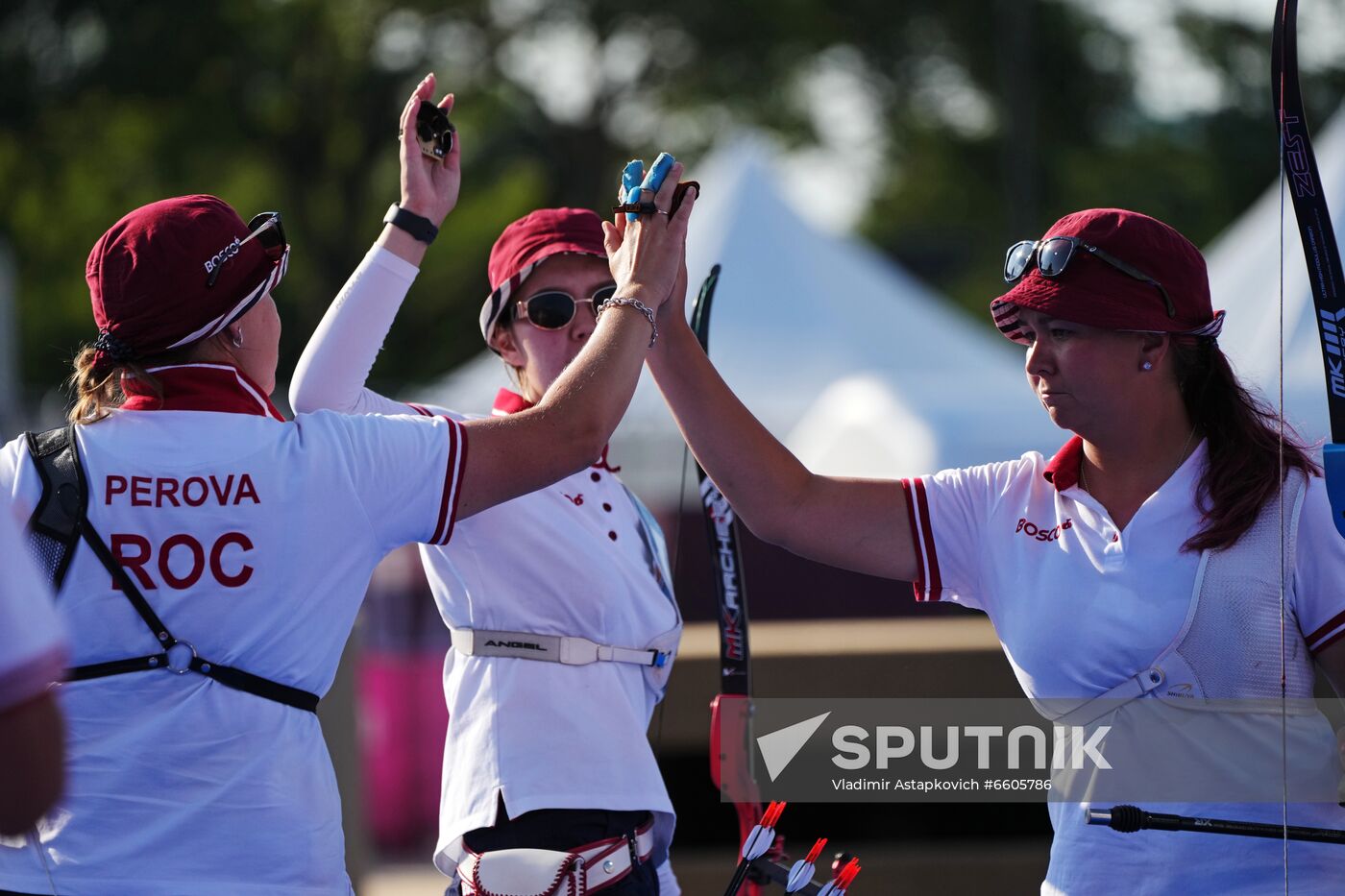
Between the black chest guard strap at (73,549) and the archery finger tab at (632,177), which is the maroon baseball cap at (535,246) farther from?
the black chest guard strap at (73,549)

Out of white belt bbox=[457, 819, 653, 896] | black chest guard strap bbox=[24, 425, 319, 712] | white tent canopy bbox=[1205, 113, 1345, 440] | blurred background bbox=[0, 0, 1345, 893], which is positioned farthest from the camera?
blurred background bbox=[0, 0, 1345, 893]

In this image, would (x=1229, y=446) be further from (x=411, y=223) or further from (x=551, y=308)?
(x=411, y=223)

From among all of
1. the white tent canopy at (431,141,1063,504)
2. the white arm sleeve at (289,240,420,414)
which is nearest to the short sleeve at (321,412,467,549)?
the white arm sleeve at (289,240,420,414)

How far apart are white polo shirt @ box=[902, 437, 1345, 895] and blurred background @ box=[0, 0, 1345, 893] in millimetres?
7977

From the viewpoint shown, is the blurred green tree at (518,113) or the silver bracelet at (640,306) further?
the blurred green tree at (518,113)

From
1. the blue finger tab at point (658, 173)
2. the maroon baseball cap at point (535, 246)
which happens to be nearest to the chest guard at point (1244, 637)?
the blue finger tab at point (658, 173)

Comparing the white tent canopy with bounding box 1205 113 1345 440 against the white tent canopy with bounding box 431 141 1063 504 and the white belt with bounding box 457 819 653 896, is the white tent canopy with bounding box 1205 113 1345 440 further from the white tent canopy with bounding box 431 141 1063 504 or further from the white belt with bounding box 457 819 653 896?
the white belt with bounding box 457 819 653 896

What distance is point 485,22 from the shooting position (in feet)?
72.3

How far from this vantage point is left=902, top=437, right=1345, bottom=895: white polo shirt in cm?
218

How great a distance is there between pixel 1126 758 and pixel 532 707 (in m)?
0.97

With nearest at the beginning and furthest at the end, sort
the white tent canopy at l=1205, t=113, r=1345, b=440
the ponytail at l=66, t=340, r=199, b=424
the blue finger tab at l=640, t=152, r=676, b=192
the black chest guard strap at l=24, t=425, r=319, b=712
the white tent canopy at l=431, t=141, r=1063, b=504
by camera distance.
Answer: the black chest guard strap at l=24, t=425, r=319, b=712, the ponytail at l=66, t=340, r=199, b=424, the blue finger tab at l=640, t=152, r=676, b=192, the white tent canopy at l=1205, t=113, r=1345, b=440, the white tent canopy at l=431, t=141, r=1063, b=504

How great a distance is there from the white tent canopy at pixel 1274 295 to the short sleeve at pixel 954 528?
2055mm

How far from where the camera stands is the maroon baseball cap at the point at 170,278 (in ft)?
7.06

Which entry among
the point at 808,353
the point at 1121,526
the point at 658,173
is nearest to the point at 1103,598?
the point at 1121,526
